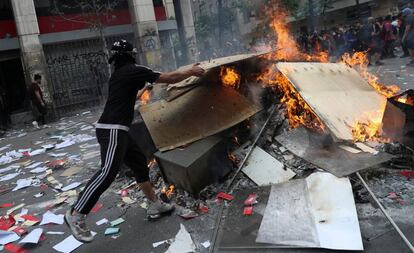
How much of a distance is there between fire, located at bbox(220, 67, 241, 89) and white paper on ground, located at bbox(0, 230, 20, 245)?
10.2ft

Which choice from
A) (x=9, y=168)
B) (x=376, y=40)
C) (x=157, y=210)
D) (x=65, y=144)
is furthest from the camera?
(x=376, y=40)

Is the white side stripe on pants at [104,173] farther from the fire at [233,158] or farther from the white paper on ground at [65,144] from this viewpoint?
the white paper on ground at [65,144]

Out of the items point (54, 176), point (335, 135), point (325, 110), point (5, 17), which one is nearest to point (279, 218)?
point (335, 135)

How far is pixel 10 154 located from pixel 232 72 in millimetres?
6251

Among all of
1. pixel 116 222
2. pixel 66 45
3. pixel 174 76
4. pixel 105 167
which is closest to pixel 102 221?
pixel 116 222

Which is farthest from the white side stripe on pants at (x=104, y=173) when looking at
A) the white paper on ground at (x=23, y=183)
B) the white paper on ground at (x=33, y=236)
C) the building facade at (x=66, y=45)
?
the building facade at (x=66, y=45)

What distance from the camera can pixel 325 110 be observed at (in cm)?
462

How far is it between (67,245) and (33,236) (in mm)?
555

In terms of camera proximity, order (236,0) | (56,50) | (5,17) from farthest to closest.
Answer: (236,0) < (56,50) < (5,17)

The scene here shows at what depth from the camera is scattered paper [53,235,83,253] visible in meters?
3.97

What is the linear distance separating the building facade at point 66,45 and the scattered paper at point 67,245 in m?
11.4

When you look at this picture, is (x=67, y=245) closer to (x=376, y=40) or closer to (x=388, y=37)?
(x=388, y=37)

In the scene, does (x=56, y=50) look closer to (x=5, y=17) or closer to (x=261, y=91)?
(x=5, y=17)

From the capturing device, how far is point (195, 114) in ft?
16.3
